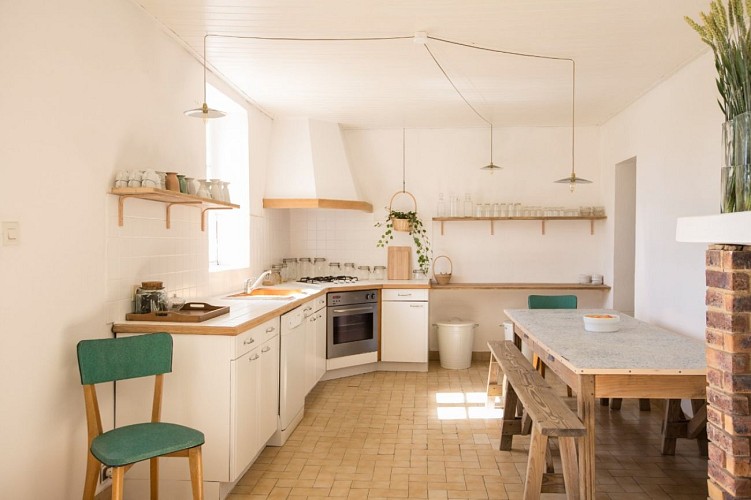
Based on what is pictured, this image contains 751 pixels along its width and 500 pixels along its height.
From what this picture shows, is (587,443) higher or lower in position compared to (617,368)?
lower

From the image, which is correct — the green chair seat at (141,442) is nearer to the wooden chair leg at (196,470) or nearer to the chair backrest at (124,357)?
the wooden chair leg at (196,470)

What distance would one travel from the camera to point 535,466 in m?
2.83

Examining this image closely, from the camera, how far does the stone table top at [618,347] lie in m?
2.63

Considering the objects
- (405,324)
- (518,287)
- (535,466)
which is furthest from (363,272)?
(535,466)

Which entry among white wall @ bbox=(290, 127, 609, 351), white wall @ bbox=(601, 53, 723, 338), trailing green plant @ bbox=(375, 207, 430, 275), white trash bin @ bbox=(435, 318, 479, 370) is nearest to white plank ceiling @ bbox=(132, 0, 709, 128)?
white wall @ bbox=(601, 53, 723, 338)

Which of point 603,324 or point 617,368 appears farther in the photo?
point 603,324

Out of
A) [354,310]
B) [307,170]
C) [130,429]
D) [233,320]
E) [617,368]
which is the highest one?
[307,170]

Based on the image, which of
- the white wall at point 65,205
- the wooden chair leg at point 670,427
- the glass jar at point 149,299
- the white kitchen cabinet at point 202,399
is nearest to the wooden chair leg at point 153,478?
the white kitchen cabinet at point 202,399

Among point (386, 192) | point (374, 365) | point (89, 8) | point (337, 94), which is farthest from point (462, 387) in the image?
point (89, 8)

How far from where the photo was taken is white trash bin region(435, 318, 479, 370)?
6148 millimetres

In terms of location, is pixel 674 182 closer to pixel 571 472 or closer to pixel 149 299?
pixel 571 472

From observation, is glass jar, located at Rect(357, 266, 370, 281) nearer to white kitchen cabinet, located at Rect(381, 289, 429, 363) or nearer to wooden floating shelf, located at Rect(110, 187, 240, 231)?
white kitchen cabinet, located at Rect(381, 289, 429, 363)

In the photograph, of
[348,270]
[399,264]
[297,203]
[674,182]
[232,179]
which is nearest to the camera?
[674,182]

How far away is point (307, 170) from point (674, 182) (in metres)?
3.33
